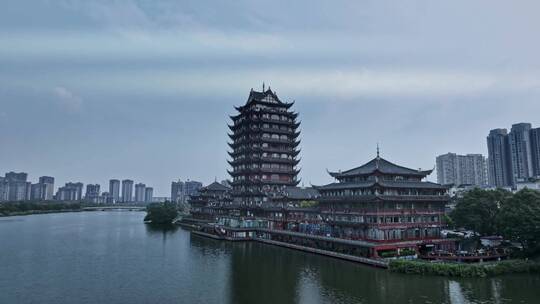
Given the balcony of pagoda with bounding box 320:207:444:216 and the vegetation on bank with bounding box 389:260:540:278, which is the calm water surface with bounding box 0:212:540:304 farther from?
the balcony of pagoda with bounding box 320:207:444:216

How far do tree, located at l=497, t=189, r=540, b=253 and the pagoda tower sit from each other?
160 feet

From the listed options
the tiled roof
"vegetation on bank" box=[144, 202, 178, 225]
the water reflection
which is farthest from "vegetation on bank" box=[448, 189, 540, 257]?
"vegetation on bank" box=[144, 202, 178, 225]

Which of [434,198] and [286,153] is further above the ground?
[286,153]

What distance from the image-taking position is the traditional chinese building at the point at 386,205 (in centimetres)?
5138

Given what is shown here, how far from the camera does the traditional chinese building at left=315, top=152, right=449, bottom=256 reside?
51375 mm

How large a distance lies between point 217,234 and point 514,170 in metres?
109

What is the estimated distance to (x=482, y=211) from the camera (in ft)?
170

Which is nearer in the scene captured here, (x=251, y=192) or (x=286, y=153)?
(x=251, y=192)

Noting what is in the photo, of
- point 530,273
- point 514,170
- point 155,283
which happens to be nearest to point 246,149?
point 155,283

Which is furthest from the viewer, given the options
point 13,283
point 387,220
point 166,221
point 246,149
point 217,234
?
point 166,221

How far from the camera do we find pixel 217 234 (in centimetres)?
8319

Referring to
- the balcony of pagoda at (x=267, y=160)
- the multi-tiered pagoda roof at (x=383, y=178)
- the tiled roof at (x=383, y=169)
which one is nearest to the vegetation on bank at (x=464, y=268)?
the multi-tiered pagoda roof at (x=383, y=178)

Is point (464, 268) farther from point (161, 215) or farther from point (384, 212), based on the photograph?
point (161, 215)

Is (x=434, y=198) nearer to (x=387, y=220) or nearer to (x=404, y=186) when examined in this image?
(x=404, y=186)
